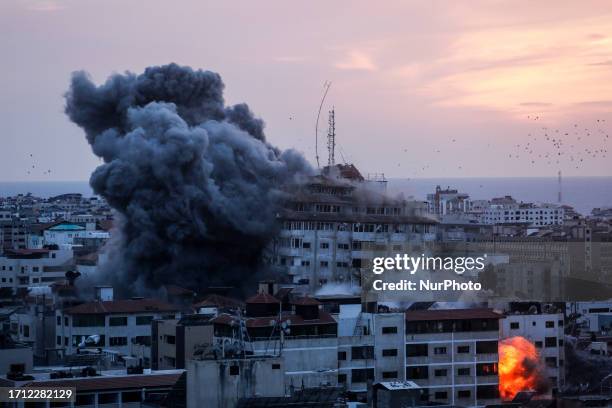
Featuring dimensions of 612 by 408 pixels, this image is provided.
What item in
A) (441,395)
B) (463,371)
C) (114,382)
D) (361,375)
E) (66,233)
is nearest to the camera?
(114,382)

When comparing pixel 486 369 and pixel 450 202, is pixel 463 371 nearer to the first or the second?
pixel 486 369

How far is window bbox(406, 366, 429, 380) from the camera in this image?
47.3 meters

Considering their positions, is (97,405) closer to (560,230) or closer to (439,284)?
(439,284)

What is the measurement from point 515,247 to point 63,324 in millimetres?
49168

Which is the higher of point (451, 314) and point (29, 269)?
point (29, 269)

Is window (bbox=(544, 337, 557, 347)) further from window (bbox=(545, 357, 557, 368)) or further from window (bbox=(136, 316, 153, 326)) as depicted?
window (bbox=(136, 316, 153, 326))

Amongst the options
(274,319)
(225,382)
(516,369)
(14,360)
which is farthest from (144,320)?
(225,382)

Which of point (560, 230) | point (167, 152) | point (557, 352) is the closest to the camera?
point (557, 352)

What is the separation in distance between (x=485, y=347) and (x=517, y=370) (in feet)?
3.89

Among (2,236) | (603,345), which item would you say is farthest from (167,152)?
(2,236)

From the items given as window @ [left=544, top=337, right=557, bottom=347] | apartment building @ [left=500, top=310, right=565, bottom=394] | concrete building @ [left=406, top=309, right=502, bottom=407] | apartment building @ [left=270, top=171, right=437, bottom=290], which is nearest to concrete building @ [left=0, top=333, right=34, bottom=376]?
concrete building @ [left=406, top=309, right=502, bottom=407]

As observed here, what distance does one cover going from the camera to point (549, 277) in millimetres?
84562

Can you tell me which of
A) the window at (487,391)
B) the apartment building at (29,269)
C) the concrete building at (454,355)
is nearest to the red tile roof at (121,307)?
the concrete building at (454,355)

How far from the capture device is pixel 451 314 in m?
48.2
